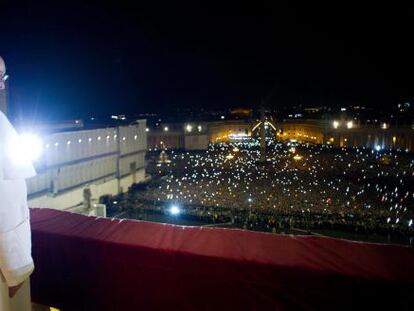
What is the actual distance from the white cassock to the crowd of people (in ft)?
47.3

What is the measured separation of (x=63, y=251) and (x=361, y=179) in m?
30.5

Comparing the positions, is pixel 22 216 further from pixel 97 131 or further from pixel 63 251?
pixel 97 131

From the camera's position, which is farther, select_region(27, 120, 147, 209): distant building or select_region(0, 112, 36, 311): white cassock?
select_region(27, 120, 147, 209): distant building

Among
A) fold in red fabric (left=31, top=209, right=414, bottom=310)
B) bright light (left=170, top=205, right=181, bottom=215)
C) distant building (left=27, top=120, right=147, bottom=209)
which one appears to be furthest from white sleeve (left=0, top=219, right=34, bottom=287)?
distant building (left=27, top=120, right=147, bottom=209)

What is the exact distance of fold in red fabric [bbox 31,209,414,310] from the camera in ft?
6.39

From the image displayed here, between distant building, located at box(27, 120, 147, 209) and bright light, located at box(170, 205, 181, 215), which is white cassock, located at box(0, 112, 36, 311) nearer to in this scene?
bright light, located at box(170, 205, 181, 215)

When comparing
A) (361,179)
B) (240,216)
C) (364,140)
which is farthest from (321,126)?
(240,216)

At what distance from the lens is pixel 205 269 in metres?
2.20

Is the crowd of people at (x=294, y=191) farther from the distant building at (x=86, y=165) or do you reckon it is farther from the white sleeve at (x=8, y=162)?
the white sleeve at (x=8, y=162)

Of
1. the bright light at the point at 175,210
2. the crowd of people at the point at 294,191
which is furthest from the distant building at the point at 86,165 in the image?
the bright light at the point at 175,210

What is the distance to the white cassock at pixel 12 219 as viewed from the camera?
1616 mm

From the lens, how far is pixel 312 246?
228cm

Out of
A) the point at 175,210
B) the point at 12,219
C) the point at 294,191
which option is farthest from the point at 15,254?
the point at 294,191

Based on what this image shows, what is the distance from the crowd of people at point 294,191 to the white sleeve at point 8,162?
14.5m
